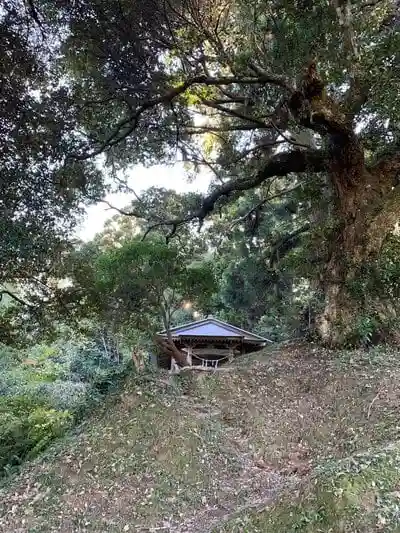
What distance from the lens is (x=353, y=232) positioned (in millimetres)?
6215

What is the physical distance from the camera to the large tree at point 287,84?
501cm

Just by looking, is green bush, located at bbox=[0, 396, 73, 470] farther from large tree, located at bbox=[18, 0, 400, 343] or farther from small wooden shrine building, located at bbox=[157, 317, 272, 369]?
small wooden shrine building, located at bbox=[157, 317, 272, 369]

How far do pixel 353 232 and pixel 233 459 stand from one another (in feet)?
12.2

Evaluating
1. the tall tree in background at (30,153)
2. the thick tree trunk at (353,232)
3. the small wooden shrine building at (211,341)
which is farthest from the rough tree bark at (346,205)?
the small wooden shrine building at (211,341)

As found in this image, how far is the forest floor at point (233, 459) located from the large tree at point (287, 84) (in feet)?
4.24

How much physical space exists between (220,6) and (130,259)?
3.56 m

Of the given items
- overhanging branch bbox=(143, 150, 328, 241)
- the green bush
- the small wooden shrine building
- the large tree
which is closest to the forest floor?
the large tree

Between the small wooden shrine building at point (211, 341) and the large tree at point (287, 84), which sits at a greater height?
the large tree at point (287, 84)

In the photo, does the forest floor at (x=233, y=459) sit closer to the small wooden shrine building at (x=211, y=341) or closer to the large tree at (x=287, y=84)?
the large tree at (x=287, y=84)

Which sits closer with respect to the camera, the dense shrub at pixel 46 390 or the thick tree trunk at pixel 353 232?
the thick tree trunk at pixel 353 232

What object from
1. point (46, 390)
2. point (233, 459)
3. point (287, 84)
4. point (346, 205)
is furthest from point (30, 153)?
point (46, 390)

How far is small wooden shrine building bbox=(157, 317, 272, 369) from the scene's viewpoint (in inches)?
475

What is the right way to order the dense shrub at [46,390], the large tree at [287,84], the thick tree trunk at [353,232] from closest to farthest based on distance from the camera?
1. the large tree at [287,84]
2. the thick tree trunk at [353,232]
3. the dense shrub at [46,390]

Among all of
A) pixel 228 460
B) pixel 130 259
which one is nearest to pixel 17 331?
pixel 130 259
